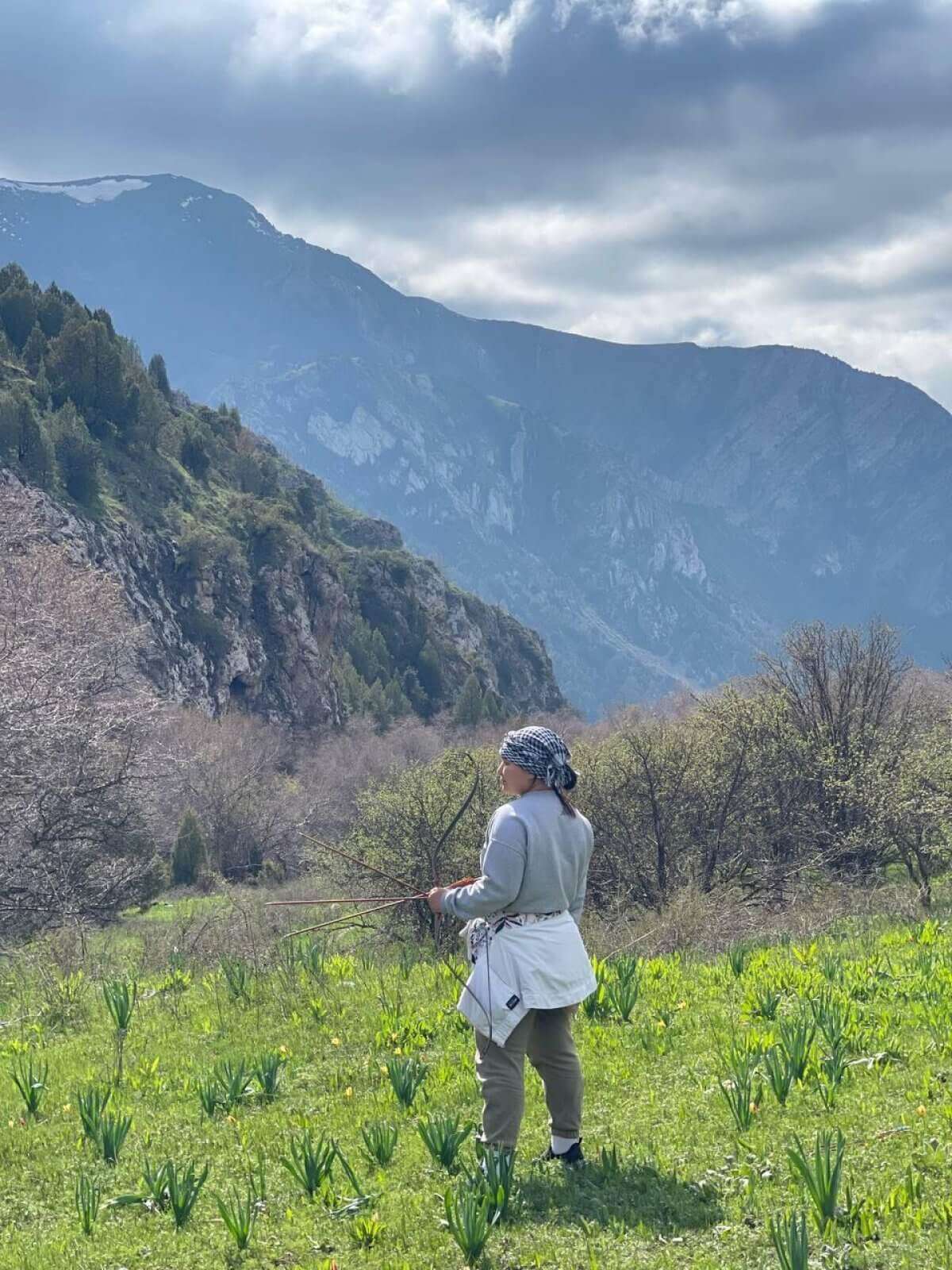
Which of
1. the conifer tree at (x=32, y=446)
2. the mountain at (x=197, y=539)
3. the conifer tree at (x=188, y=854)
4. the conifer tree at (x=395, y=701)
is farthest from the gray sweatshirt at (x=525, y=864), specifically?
the conifer tree at (x=395, y=701)

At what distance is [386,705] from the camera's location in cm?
9612

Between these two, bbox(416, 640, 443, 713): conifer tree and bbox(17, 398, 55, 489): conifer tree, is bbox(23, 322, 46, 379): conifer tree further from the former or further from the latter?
bbox(416, 640, 443, 713): conifer tree

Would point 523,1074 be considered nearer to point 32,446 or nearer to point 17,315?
point 32,446

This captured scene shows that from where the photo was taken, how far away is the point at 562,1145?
16.7ft

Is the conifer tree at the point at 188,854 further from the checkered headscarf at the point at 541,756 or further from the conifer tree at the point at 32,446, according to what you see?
the conifer tree at the point at 32,446

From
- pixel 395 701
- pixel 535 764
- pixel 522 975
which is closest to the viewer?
pixel 522 975

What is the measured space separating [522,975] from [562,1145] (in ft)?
2.72

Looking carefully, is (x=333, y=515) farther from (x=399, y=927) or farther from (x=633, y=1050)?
(x=633, y=1050)

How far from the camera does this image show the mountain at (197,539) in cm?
7094

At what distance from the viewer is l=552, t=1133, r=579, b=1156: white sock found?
507 centimetres

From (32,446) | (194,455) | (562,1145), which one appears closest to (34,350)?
(194,455)

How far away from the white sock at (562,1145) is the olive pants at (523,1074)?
0.02 m

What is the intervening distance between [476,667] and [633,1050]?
388ft

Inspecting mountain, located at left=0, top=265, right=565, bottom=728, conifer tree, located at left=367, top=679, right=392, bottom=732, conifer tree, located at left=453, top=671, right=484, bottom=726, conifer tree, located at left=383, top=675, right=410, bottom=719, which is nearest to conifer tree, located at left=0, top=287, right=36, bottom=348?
mountain, located at left=0, top=265, right=565, bottom=728
